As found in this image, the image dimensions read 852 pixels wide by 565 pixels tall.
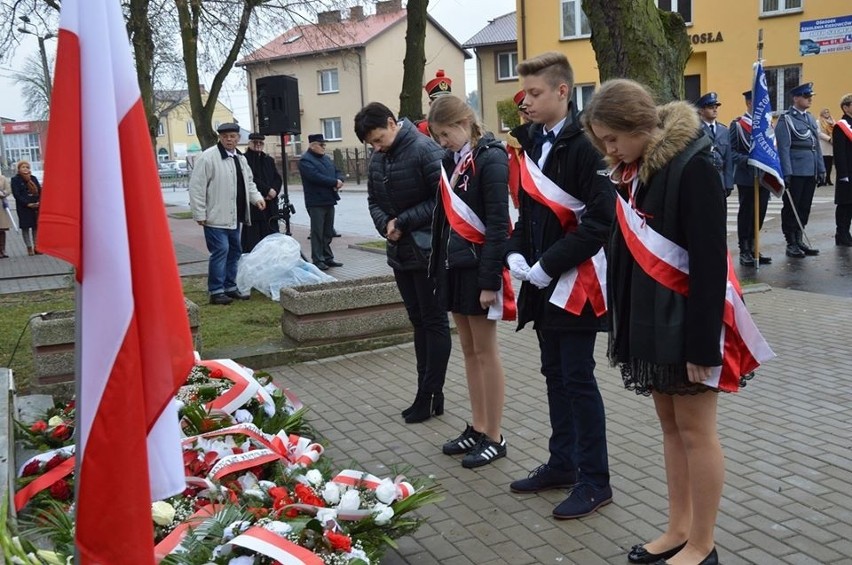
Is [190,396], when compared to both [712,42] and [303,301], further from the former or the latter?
[712,42]

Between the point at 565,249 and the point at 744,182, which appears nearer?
the point at 565,249

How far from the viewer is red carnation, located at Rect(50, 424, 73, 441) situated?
15.4 ft

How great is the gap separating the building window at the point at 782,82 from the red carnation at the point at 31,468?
28830 mm

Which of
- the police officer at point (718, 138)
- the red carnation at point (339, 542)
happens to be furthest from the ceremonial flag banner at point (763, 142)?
the red carnation at point (339, 542)

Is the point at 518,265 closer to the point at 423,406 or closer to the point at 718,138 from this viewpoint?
the point at 423,406

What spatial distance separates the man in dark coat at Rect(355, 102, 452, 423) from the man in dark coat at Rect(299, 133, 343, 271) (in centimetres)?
713

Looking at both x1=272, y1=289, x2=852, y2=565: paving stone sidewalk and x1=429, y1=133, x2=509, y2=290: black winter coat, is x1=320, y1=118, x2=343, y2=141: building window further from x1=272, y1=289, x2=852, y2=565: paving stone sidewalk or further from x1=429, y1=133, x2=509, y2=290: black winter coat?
x1=429, y1=133, x2=509, y2=290: black winter coat

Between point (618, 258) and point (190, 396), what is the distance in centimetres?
264

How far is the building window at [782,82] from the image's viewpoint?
95.1 ft

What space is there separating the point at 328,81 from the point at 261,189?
146 ft

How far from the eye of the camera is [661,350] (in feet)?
10.7

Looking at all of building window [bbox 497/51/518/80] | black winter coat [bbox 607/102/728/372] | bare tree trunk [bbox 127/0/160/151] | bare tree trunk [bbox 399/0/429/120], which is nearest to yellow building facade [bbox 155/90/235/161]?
building window [bbox 497/51/518/80]

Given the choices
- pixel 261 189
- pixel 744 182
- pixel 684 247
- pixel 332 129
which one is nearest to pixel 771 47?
pixel 744 182

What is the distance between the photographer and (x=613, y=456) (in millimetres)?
4914
